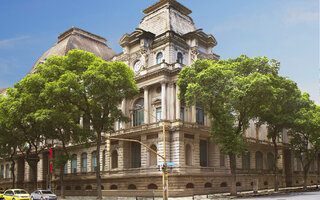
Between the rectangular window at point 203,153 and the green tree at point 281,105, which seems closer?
the green tree at point 281,105

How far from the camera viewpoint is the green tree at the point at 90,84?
39.7 meters

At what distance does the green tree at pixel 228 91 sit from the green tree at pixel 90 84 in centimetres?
768

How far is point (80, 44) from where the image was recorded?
69125 mm

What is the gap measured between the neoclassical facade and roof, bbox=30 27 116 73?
49.1 feet

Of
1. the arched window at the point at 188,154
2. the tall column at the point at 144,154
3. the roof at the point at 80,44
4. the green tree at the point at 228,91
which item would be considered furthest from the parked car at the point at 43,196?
the roof at the point at 80,44

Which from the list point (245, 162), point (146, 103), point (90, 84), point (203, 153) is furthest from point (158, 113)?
point (245, 162)

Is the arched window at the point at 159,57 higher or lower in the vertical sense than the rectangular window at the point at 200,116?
higher

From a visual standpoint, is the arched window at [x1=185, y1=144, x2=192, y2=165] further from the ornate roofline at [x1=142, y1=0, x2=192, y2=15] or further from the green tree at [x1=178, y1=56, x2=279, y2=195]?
the ornate roofline at [x1=142, y1=0, x2=192, y2=15]

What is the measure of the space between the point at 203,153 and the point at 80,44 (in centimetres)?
A: 3436

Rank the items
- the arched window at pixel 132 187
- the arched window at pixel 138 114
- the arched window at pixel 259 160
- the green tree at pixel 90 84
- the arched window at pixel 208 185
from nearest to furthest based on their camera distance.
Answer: the green tree at pixel 90 84
the arched window at pixel 208 185
the arched window at pixel 132 187
the arched window at pixel 138 114
the arched window at pixel 259 160

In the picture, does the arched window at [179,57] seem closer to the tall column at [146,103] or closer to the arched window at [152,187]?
the tall column at [146,103]

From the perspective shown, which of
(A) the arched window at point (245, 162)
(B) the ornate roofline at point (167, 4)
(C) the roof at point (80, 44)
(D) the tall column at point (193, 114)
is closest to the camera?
(D) the tall column at point (193, 114)

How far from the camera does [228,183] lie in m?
49.4

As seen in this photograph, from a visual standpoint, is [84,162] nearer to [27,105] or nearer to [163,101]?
[27,105]
